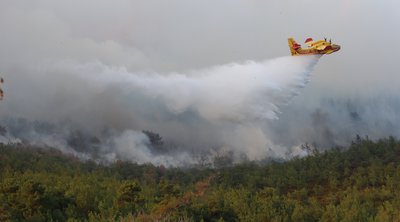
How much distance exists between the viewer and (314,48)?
74.1 metres

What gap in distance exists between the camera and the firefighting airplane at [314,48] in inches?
2840

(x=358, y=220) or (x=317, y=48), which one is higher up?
(x=317, y=48)

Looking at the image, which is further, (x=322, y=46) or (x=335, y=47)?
(x=322, y=46)

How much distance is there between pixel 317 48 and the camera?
73562 mm

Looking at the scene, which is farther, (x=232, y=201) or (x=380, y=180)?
(x=380, y=180)

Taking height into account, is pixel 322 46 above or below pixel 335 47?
above

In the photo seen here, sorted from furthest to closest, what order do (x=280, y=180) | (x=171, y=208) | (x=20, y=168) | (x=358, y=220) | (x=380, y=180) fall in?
(x=20, y=168) → (x=280, y=180) → (x=380, y=180) → (x=358, y=220) → (x=171, y=208)

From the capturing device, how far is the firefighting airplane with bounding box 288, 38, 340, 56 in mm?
72125

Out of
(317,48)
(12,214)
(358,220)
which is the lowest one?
(358,220)

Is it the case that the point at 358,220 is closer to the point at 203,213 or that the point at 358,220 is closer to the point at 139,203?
the point at 203,213

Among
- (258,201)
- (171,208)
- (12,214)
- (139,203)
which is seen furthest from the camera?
(258,201)

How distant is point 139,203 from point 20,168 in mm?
135564

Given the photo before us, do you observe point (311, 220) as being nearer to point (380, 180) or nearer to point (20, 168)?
point (380, 180)

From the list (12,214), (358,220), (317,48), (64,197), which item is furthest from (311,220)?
(12,214)
